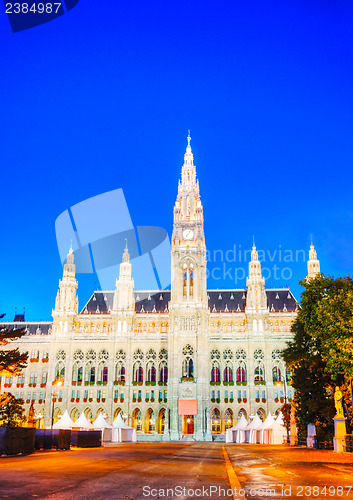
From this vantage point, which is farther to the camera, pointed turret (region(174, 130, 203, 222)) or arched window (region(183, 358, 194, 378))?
pointed turret (region(174, 130, 203, 222))

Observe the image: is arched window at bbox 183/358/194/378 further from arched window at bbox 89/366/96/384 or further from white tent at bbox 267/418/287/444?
white tent at bbox 267/418/287/444

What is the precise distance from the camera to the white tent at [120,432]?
59.9m

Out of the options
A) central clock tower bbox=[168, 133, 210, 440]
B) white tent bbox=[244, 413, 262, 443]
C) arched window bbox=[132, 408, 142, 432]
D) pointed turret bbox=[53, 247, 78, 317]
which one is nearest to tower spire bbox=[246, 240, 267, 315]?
central clock tower bbox=[168, 133, 210, 440]

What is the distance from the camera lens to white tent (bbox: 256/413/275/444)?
55237 millimetres

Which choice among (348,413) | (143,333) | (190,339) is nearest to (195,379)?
(190,339)

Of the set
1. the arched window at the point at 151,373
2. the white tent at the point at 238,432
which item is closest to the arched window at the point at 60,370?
the arched window at the point at 151,373

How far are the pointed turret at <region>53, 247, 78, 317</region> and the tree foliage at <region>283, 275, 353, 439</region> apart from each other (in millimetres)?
48385

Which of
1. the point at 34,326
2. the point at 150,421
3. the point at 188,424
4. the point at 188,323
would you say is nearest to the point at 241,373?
the point at 188,424

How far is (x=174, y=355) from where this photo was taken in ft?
269

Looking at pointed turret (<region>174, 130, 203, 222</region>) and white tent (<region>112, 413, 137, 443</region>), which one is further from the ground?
pointed turret (<region>174, 130, 203, 222</region>)

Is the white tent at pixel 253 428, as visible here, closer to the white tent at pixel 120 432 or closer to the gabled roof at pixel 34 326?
the white tent at pixel 120 432

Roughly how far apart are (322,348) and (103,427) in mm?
30136

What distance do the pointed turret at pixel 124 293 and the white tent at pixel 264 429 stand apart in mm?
35384

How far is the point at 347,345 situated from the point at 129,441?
42.5m
